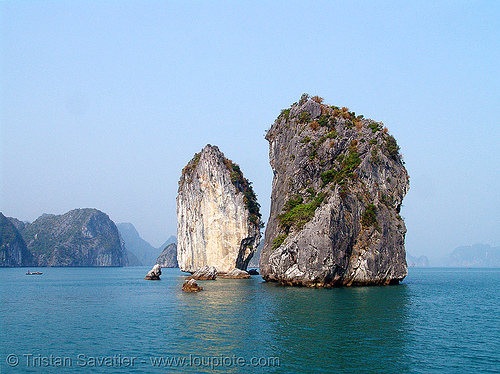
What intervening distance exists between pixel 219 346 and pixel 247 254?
5298 centimetres

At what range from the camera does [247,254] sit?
242 ft

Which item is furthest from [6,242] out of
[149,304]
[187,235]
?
[149,304]

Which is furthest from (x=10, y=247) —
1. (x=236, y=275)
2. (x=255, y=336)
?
(x=255, y=336)

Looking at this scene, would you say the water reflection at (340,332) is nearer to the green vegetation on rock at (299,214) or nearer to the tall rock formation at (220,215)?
the green vegetation on rock at (299,214)

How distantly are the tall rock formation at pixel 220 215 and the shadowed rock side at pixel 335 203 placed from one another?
31.1 feet

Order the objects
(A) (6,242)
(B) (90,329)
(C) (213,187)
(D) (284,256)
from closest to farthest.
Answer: (B) (90,329), (D) (284,256), (C) (213,187), (A) (6,242)

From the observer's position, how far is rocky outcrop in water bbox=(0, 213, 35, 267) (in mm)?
174000

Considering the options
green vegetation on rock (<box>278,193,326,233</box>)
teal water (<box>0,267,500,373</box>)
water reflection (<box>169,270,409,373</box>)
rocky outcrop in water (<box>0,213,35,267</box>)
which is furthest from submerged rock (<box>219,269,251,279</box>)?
rocky outcrop in water (<box>0,213,35,267</box>)

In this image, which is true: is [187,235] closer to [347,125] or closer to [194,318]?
[347,125]

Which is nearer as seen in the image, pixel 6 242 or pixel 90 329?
pixel 90 329

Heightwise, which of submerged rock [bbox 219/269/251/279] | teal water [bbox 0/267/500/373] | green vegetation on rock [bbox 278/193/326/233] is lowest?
submerged rock [bbox 219/269/251/279]

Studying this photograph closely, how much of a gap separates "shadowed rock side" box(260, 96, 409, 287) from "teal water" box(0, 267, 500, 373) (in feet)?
32.0

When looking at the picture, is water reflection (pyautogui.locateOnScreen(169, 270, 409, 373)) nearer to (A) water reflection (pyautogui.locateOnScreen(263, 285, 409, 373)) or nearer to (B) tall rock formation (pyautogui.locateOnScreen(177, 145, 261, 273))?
(A) water reflection (pyautogui.locateOnScreen(263, 285, 409, 373))

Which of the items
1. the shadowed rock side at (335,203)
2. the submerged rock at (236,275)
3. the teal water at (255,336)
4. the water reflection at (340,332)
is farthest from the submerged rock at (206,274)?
the water reflection at (340,332)
